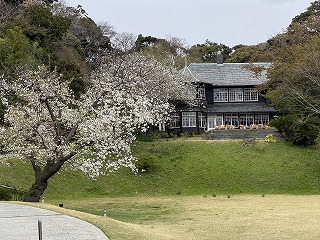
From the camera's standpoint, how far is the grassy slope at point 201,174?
1131 inches

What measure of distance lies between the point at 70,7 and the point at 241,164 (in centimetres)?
3705

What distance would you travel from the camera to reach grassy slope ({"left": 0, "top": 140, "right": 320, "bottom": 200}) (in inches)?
1131

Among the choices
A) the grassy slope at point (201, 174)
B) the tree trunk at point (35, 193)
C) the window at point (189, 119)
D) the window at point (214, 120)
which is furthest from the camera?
the window at point (214, 120)

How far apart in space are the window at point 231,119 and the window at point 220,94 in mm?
1644

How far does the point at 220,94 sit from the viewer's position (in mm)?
50250

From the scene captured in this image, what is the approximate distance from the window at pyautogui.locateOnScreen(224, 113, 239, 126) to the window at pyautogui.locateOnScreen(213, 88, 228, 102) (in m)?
1.64

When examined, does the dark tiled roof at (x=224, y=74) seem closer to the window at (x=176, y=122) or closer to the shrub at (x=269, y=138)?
the window at (x=176, y=122)

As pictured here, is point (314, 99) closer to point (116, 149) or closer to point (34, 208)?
point (116, 149)

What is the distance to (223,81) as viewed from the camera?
49.8m

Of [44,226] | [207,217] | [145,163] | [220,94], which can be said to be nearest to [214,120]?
[220,94]

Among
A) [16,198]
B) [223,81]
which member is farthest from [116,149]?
[223,81]

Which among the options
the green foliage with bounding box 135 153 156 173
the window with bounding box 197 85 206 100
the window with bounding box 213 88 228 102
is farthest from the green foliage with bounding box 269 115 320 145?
the window with bounding box 213 88 228 102

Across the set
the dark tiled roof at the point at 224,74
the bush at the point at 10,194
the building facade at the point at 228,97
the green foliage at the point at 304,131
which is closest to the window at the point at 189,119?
the building facade at the point at 228,97

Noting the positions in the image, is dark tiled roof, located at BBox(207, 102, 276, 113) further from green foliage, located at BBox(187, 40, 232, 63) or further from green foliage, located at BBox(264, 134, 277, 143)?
green foliage, located at BBox(187, 40, 232, 63)
